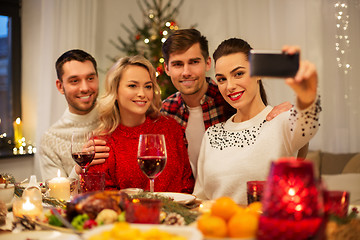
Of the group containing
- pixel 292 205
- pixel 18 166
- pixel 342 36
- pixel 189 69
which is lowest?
pixel 18 166

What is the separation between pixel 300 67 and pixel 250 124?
3.21 feet

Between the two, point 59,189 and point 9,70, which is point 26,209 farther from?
point 9,70

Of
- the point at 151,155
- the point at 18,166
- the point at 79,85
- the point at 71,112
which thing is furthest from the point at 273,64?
the point at 18,166

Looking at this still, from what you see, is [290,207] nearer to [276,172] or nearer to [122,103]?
[276,172]

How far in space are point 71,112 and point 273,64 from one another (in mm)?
2188

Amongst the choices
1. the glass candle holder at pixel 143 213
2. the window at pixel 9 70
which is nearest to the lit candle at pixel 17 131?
the window at pixel 9 70

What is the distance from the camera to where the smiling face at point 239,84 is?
1.94 metres

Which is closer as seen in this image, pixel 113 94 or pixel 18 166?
pixel 113 94

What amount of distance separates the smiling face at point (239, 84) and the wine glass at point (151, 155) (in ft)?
2.16

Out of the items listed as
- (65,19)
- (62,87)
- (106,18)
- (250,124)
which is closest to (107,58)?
(106,18)

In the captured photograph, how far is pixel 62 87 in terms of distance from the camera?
2.85 m

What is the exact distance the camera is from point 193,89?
8.82ft

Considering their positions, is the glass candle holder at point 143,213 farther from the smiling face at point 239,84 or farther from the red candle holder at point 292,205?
the smiling face at point 239,84

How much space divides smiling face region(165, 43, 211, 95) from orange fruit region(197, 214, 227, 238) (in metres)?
1.91
